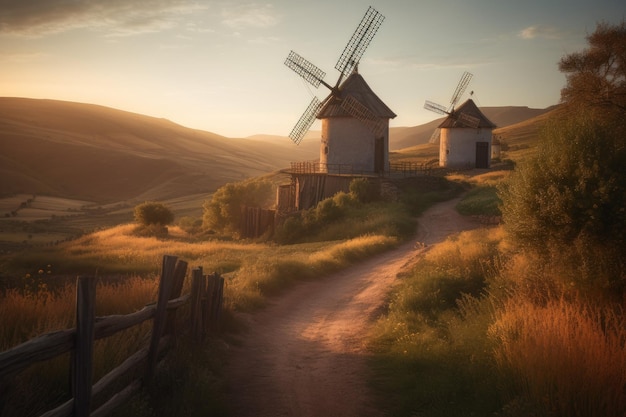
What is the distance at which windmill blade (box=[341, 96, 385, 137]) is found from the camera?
4128 centimetres

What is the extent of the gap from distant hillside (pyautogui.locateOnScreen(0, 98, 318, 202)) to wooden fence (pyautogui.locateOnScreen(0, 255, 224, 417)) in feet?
305

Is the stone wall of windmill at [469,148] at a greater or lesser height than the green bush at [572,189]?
greater

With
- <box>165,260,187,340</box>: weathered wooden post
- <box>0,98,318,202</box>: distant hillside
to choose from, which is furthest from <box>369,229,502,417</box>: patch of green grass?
<box>0,98,318,202</box>: distant hillside

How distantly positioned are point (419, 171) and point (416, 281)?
32569 mm

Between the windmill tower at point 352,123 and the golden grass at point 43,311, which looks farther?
the windmill tower at point 352,123

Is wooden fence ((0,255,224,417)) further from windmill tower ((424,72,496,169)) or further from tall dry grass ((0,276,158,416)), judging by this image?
windmill tower ((424,72,496,169))

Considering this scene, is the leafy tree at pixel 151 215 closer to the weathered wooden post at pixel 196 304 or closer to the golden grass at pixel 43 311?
the golden grass at pixel 43 311

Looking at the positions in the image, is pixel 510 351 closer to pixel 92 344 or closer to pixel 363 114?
pixel 92 344

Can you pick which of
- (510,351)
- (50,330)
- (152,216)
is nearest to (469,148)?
(152,216)

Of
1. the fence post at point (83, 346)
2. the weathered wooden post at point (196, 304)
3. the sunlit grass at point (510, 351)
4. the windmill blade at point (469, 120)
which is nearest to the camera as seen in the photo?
the fence post at point (83, 346)

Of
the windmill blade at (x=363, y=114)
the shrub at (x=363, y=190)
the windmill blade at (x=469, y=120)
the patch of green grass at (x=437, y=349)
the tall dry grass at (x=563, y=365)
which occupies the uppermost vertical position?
the windmill blade at (x=469, y=120)

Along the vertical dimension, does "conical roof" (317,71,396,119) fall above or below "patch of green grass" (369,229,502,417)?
above

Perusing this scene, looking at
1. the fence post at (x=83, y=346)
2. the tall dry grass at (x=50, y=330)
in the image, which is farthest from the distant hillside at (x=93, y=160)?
the fence post at (x=83, y=346)

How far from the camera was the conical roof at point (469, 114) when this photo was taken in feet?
181
